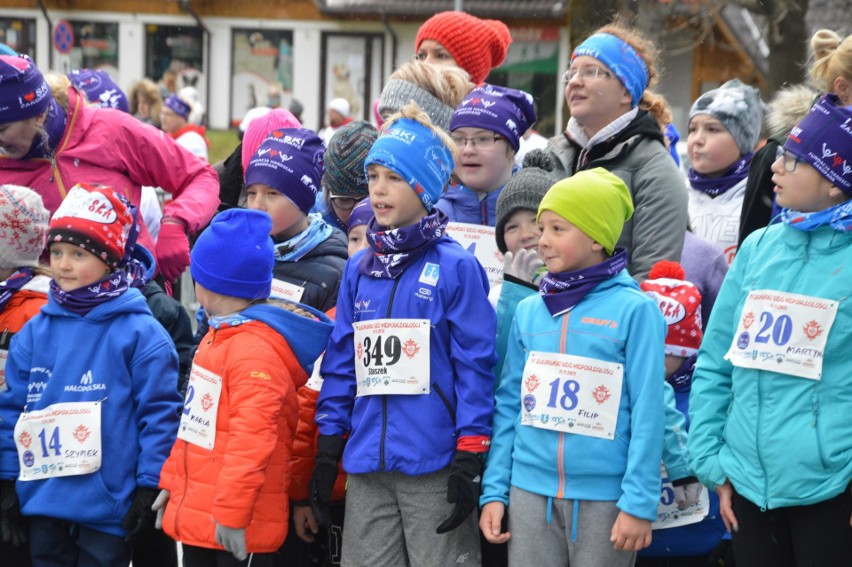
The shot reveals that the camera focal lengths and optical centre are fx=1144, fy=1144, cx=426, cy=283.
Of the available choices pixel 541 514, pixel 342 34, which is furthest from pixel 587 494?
pixel 342 34

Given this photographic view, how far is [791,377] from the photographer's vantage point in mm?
3609

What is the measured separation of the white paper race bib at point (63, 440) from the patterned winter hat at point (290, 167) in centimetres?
113

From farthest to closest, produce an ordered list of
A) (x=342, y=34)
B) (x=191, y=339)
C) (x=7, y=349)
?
(x=342, y=34)
(x=191, y=339)
(x=7, y=349)

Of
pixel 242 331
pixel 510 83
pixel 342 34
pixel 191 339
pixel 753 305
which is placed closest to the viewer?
pixel 753 305

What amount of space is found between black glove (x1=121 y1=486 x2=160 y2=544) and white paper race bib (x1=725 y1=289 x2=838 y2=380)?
223 centimetres

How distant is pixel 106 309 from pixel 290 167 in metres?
0.93

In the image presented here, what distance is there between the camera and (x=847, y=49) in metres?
4.64

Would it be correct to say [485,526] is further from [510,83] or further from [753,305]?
[510,83]

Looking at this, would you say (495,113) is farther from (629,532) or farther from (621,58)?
(629,532)

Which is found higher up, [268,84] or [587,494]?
[268,84]

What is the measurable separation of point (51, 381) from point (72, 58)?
26.1 meters

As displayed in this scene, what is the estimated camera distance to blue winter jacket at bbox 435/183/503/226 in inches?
191

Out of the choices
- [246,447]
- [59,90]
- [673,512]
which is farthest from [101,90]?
[673,512]

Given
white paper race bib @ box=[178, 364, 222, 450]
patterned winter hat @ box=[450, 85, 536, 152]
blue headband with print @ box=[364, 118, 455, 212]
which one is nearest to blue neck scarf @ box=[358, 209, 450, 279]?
blue headband with print @ box=[364, 118, 455, 212]
